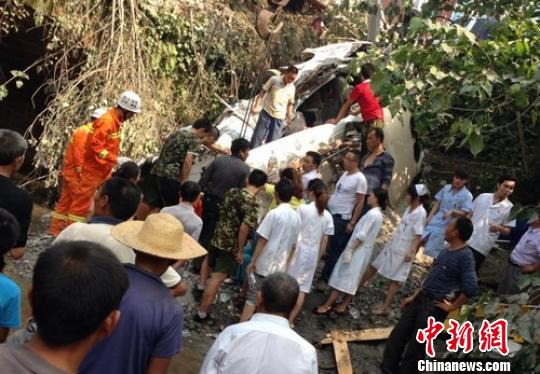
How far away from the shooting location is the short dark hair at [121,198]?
128 inches

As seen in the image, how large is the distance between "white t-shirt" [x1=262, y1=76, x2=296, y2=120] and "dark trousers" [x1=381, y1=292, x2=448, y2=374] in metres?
3.80

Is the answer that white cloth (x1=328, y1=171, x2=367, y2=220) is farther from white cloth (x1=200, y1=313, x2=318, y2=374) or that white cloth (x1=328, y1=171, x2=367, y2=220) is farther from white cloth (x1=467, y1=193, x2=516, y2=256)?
white cloth (x1=200, y1=313, x2=318, y2=374)

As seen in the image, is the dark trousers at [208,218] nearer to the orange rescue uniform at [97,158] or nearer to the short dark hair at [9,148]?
the orange rescue uniform at [97,158]

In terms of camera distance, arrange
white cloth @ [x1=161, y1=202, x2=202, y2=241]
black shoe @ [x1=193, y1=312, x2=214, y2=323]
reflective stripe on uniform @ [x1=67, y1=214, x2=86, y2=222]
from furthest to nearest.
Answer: reflective stripe on uniform @ [x1=67, y1=214, x2=86, y2=222]
black shoe @ [x1=193, y1=312, x2=214, y2=323]
white cloth @ [x1=161, y1=202, x2=202, y2=241]

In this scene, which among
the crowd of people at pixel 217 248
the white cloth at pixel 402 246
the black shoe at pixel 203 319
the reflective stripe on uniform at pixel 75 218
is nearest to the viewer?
the crowd of people at pixel 217 248

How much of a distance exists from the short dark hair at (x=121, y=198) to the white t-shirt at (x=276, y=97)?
4787 mm

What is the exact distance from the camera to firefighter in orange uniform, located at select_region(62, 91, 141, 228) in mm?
5473

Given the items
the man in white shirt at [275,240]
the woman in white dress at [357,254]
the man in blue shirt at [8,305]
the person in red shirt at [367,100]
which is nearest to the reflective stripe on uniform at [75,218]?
the man in white shirt at [275,240]

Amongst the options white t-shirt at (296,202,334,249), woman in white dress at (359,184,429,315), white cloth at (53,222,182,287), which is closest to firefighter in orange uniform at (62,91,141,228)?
white t-shirt at (296,202,334,249)

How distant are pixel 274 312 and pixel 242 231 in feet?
7.45

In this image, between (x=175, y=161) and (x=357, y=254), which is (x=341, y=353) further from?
(x=175, y=161)

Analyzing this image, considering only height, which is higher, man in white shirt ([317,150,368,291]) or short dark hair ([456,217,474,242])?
short dark hair ([456,217,474,242])

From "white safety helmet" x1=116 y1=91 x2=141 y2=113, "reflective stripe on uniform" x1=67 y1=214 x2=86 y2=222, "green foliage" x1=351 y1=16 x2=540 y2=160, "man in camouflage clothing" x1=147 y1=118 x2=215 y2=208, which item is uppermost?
"green foliage" x1=351 y1=16 x2=540 y2=160

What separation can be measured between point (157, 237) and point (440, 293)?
2938 mm
